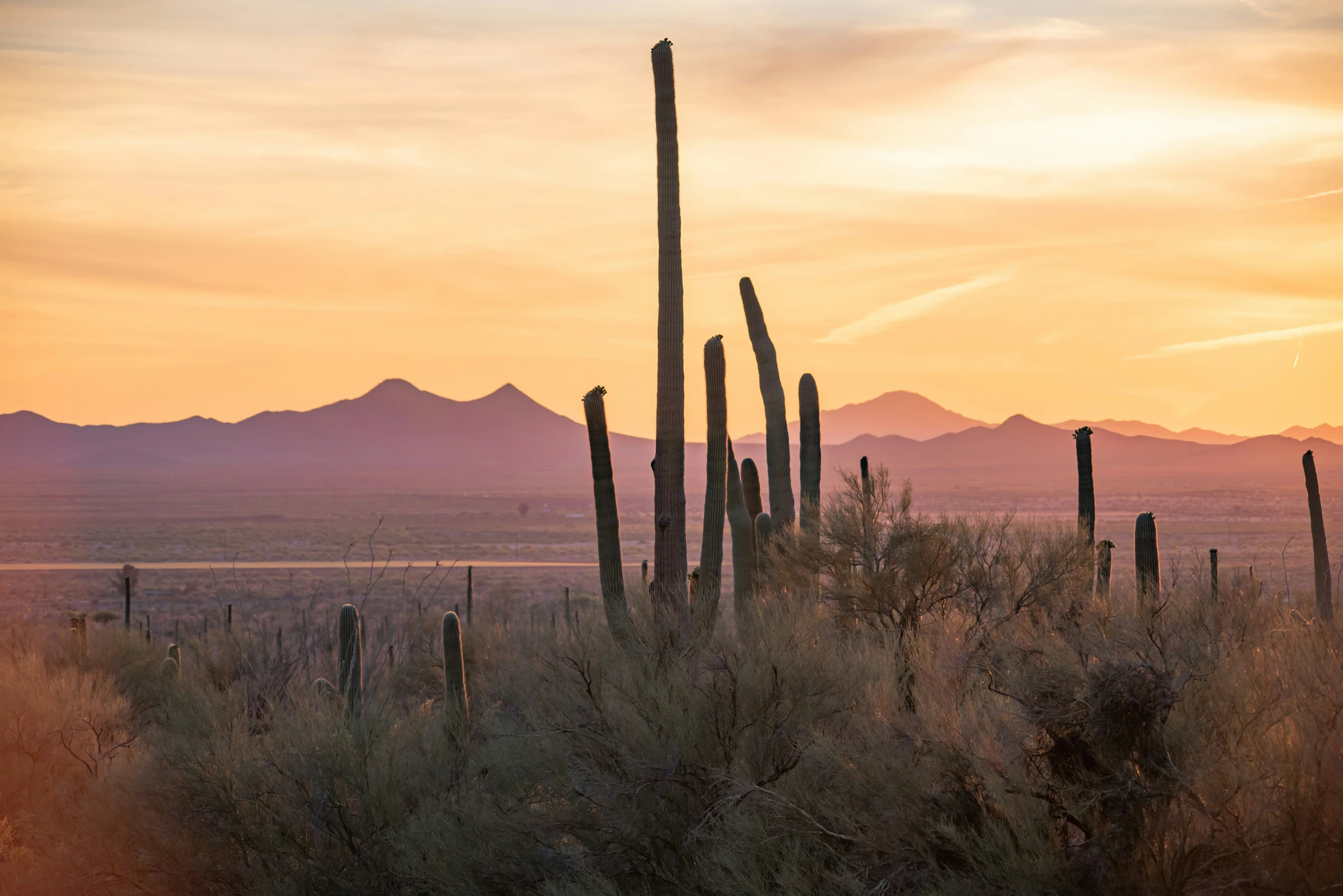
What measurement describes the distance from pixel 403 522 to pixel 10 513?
44.0 metres

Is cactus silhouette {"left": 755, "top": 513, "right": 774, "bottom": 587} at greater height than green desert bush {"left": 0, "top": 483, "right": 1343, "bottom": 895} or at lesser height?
greater

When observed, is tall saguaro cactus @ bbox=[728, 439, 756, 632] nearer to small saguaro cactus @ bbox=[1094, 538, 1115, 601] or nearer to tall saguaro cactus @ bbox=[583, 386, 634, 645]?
tall saguaro cactus @ bbox=[583, 386, 634, 645]

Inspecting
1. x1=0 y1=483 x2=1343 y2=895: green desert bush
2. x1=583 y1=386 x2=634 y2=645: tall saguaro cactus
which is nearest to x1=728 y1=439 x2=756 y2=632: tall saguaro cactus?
x1=0 y1=483 x2=1343 y2=895: green desert bush

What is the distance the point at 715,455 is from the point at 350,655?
551 cm

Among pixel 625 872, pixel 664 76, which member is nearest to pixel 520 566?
pixel 664 76

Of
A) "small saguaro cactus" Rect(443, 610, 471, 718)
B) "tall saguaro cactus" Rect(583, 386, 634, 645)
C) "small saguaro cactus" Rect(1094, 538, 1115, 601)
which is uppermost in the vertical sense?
"tall saguaro cactus" Rect(583, 386, 634, 645)

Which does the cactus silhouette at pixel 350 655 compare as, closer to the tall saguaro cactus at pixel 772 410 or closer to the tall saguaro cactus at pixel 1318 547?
the tall saguaro cactus at pixel 772 410

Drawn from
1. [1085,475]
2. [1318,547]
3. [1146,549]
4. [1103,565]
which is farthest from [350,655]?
[1318,547]

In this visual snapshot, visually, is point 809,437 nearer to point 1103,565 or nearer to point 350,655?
point 1103,565

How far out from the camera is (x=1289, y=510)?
103m

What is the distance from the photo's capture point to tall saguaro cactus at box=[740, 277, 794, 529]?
64.3 feet

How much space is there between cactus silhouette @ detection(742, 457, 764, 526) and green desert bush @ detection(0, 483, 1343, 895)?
3.34 metres

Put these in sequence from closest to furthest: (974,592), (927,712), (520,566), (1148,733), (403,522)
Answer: (1148,733)
(927,712)
(974,592)
(520,566)
(403,522)

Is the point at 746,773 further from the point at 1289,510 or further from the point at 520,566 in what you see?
the point at 1289,510
